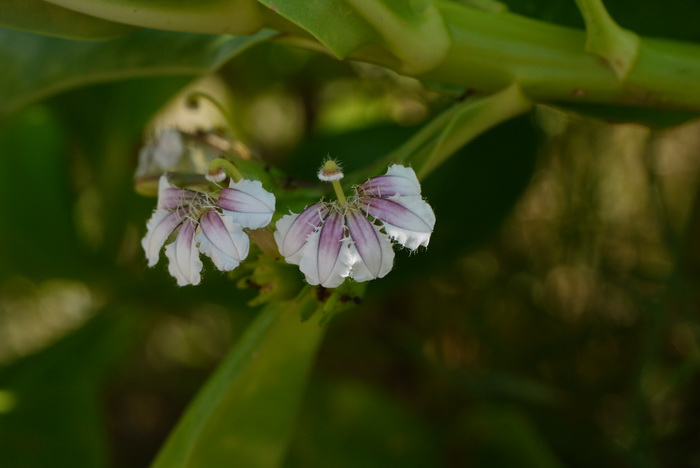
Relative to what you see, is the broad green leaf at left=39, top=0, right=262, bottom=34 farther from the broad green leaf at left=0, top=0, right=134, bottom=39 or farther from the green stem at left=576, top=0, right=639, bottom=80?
the green stem at left=576, top=0, right=639, bottom=80

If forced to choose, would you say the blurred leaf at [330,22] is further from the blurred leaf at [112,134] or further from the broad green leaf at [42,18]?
the blurred leaf at [112,134]

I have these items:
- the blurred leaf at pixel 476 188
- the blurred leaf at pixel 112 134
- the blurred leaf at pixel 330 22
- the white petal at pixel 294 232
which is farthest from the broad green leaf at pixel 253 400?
the blurred leaf at pixel 112 134

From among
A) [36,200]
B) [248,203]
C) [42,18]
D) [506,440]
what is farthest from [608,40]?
[36,200]

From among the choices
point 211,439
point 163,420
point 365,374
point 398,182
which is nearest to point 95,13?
point 398,182

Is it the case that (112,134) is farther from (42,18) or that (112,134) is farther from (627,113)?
(627,113)

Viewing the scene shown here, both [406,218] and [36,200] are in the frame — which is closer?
[406,218]
